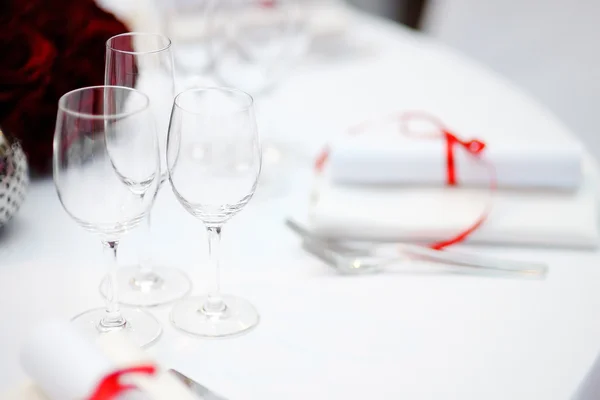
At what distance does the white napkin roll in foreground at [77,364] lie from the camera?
0.66 meters

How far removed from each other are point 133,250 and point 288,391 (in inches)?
14.0

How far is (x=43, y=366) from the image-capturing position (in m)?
0.70

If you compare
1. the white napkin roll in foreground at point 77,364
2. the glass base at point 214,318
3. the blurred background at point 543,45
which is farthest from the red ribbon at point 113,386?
the blurred background at point 543,45

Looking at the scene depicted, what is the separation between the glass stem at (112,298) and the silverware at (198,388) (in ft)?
0.44

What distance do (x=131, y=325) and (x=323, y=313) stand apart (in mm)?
220

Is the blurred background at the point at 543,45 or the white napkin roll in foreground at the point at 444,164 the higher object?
the blurred background at the point at 543,45

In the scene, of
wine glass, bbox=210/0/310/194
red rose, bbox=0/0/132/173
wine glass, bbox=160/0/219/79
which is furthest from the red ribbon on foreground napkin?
red rose, bbox=0/0/132/173

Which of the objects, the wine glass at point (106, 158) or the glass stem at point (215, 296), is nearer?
the wine glass at point (106, 158)

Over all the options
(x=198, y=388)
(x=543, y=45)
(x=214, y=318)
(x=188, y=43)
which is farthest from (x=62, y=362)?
(x=543, y=45)

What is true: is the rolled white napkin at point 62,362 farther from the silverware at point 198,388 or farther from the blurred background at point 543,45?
the blurred background at point 543,45

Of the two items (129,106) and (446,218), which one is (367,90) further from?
(129,106)

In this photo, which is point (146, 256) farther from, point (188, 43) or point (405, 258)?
point (188, 43)

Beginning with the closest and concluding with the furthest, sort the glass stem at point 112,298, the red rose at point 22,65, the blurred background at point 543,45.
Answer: the glass stem at point 112,298 < the red rose at point 22,65 < the blurred background at point 543,45

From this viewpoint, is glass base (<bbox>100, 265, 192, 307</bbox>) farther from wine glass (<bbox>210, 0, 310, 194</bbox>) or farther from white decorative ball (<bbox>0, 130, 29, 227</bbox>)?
wine glass (<bbox>210, 0, 310, 194</bbox>)
